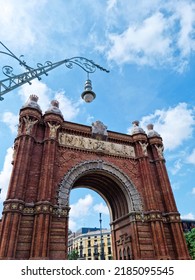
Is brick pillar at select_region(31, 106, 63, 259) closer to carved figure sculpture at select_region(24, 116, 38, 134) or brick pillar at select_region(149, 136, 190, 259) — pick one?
carved figure sculpture at select_region(24, 116, 38, 134)

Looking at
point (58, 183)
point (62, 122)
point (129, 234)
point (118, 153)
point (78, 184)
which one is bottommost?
point (129, 234)

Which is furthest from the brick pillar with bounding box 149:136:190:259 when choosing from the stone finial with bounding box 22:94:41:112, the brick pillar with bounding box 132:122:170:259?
the stone finial with bounding box 22:94:41:112

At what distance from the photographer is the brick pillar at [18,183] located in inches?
496

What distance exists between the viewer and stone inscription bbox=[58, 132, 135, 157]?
1820cm

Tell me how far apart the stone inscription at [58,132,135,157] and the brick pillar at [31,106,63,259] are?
1.12 meters

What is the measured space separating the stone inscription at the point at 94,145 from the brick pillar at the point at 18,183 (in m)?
2.64

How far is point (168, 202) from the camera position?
18266 mm

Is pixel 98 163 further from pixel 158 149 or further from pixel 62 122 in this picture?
pixel 158 149

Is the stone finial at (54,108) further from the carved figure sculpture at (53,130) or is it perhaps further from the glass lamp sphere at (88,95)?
the glass lamp sphere at (88,95)

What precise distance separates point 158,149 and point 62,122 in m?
9.47

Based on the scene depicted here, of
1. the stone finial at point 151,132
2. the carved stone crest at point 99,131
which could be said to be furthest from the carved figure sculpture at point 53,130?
the stone finial at point 151,132

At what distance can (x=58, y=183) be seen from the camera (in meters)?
16.0

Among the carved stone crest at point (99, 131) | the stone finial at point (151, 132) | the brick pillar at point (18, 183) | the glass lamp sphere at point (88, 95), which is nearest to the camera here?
the glass lamp sphere at point (88, 95)

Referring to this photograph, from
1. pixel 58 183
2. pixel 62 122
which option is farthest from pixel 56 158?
pixel 62 122
